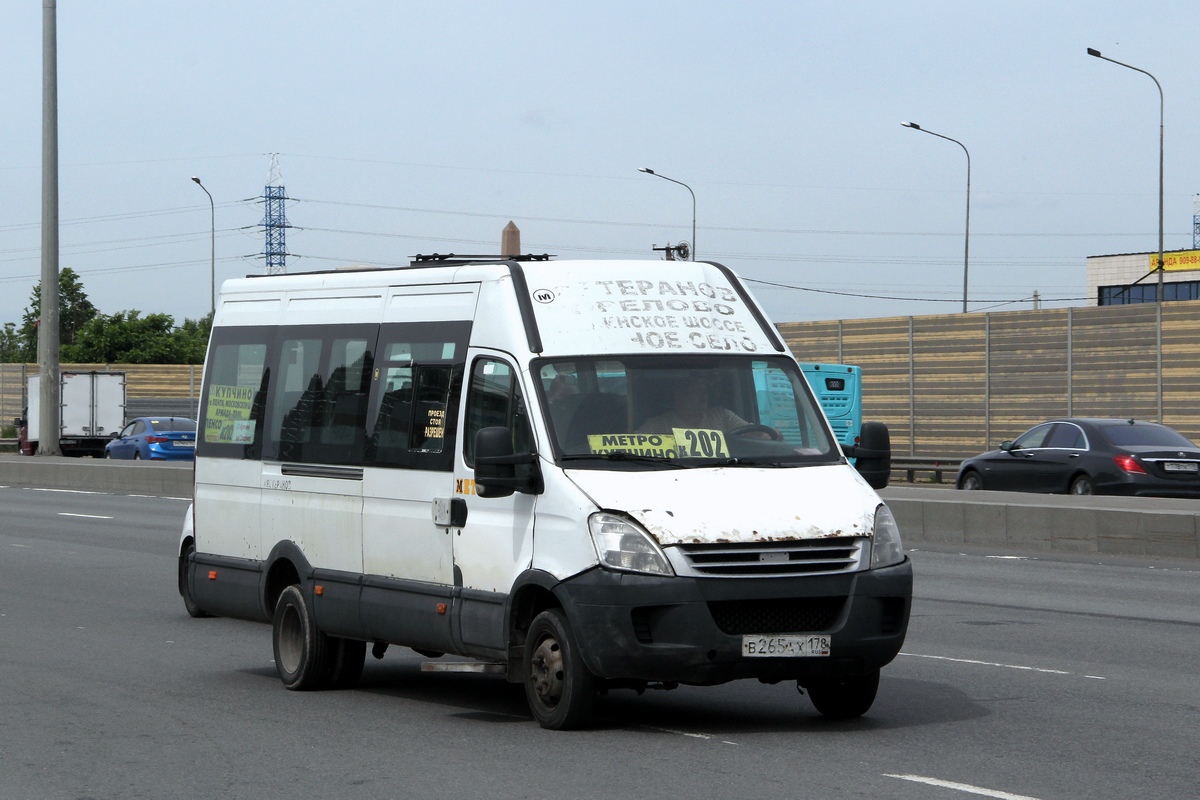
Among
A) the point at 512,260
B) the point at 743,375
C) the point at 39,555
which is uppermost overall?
the point at 512,260

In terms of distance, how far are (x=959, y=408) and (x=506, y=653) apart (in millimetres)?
27238

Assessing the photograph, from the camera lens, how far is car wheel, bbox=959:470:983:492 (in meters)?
27.1

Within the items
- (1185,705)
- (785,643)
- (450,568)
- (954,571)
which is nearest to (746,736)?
(785,643)

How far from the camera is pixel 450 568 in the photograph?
891 cm

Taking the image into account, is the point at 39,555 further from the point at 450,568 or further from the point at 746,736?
the point at 746,736

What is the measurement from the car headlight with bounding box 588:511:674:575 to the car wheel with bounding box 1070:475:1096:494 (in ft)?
57.2

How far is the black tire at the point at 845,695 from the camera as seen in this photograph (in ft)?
28.1

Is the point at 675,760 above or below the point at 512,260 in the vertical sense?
below

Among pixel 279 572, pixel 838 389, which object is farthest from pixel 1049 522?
pixel 279 572

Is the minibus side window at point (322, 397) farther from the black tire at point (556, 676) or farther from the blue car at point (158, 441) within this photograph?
the blue car at point (158, 441)

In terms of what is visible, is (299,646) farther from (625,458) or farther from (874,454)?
(874,454)

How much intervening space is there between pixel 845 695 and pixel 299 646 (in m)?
3.30

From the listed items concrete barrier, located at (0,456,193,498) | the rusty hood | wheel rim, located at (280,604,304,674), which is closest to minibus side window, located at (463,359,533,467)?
the rusty hood

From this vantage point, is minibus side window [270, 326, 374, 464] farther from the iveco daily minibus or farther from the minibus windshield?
the minibus windshield
